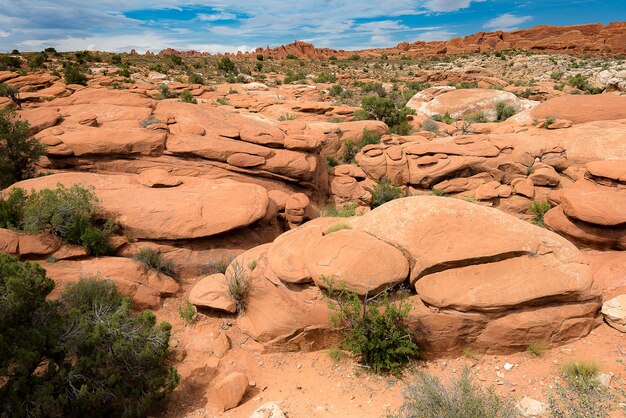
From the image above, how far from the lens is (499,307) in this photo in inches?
221

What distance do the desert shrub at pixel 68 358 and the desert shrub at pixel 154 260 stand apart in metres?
2.34

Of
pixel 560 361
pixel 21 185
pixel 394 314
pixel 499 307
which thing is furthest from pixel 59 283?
pixel 560 361

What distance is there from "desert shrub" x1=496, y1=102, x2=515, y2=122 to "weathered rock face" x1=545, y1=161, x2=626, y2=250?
12.5 m

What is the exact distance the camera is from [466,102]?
22000 mm

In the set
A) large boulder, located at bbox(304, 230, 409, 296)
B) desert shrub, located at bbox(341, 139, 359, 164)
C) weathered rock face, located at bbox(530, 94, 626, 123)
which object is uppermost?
weathered rock face, located at bbox(530, 94, 626, 123)

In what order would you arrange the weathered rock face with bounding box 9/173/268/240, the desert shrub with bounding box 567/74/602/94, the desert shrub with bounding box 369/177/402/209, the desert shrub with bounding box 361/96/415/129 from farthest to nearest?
the desert shrub with bounding box 567/74/602/94
the desert shrub with bounding box 361/96/415/129
the desert shrub with bounding box 369/177/402/209
the weathered rock face with bounding box 9/173/268/240

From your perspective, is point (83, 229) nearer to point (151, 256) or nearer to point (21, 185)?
point (151, 256)

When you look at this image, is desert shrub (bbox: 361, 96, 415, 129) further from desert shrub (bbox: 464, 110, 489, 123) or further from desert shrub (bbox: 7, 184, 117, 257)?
desert shrub (bbox: 7, 184, 117, 257)

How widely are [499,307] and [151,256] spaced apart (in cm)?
695

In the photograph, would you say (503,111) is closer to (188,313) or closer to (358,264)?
(358,264)

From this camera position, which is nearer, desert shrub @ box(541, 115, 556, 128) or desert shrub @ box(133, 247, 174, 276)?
desert shrub @ box(133, 247, 174, 276)

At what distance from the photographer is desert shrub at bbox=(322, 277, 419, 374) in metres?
5.67

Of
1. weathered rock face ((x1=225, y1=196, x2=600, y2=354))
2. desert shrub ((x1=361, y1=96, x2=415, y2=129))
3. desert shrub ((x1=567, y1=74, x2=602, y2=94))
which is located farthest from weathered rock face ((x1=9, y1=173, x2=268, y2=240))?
desert shrub ((x1=567, y1=74, x2=602, y2=94))

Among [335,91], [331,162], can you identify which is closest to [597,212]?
[331,162]
